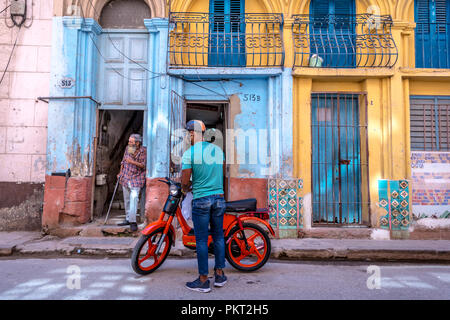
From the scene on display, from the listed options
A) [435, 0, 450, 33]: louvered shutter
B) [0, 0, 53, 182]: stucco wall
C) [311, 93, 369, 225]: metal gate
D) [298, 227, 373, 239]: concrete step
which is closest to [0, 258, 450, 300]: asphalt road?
[298, 227, 373, 239]: concrete step

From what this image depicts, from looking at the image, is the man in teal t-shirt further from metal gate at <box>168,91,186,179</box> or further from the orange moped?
metal gate at <box>168,91,186,179</box>

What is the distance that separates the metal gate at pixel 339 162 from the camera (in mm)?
6324

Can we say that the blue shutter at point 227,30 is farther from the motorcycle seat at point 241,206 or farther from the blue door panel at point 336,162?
the motorcycle seat at point 241,206

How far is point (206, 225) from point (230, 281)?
2.70ft

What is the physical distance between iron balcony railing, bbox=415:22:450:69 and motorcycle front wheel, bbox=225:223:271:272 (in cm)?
561

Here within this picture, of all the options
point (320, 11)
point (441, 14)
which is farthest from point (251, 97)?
point (441, 14)

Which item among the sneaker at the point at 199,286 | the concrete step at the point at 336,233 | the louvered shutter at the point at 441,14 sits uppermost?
the louvered shutter at the point at 441,14

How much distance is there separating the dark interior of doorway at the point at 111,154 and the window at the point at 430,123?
6237 mm

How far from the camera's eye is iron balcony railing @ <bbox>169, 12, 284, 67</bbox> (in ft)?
20.9

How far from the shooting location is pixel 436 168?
632 centimetres

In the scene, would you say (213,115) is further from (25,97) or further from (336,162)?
(25,97)

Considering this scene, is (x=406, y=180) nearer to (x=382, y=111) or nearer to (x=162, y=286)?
(x=382, y=111)

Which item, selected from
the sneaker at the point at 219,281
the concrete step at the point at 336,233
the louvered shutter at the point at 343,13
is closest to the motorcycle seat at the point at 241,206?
the sneaker at the point at 219,281

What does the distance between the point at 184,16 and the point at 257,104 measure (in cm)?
252
